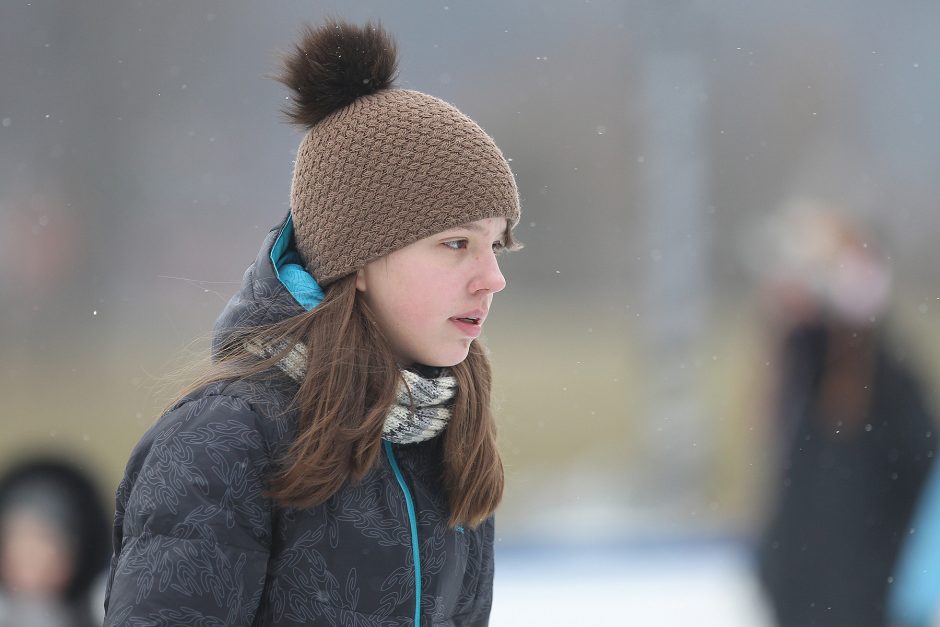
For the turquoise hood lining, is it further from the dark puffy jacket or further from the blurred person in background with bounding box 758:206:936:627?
the blurred person in background with bounding box 758:206:936:627

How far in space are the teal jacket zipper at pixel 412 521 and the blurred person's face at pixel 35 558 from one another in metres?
2.10

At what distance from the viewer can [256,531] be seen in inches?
44.0

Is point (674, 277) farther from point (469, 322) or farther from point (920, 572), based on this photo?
point (469, 322)

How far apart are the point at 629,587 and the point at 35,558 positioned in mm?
2543

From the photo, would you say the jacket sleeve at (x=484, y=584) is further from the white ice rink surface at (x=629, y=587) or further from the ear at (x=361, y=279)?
the white ice rink surface at (x=629, y=587)

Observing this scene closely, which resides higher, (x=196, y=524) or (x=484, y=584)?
(x=196, y=524)

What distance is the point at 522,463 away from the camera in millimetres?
7621

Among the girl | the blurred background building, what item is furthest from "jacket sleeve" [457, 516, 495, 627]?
the blurred background building

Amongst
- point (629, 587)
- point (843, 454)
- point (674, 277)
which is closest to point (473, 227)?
point (843, 454)

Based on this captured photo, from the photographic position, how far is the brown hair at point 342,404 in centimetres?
116

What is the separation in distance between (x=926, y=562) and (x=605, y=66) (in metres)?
5.78

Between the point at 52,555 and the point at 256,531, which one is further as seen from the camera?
the point at 52,555

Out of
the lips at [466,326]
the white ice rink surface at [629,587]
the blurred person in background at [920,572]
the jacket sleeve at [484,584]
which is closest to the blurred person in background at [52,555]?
the white ice rink surface at [629,587]

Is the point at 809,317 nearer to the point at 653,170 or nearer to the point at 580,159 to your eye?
the point at 653,170
